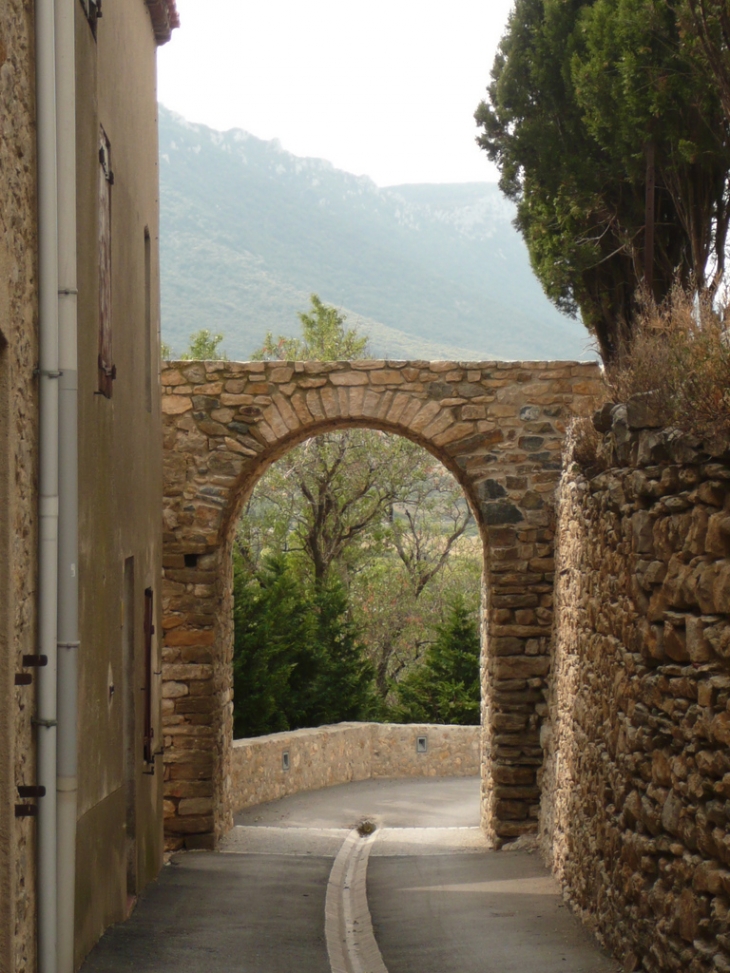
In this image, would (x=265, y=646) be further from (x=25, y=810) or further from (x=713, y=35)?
(x=25, y=810)

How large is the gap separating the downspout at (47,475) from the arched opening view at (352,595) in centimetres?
1133

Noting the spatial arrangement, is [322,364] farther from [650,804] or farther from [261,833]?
[650,804]

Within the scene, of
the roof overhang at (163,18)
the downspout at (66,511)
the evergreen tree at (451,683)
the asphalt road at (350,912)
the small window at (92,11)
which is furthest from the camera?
the evergreen tree at (451,683)

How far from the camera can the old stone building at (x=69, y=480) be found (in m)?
4.16

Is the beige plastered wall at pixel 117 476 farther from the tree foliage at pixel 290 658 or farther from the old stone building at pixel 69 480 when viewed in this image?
the tree foliage at pixel 290 658

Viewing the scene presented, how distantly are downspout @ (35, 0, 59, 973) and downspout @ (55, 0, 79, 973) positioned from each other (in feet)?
0.28

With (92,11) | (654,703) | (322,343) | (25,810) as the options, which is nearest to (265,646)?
(322,343)

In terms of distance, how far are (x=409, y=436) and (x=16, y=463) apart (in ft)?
20.2

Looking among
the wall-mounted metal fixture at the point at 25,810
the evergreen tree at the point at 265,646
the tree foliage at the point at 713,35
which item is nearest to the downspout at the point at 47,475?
the wall-mounted metal fixture at the point at 25,810

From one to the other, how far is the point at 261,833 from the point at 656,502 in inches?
297

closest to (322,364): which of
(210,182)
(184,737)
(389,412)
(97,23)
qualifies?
(389,412)

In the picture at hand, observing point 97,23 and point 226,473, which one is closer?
point 97,23

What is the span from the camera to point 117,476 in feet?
22.1

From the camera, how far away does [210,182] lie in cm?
10831
